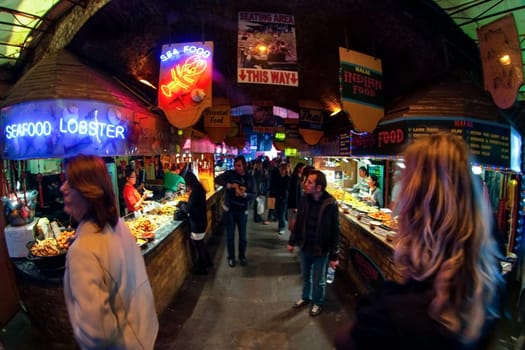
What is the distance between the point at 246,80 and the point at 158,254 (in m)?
3.19

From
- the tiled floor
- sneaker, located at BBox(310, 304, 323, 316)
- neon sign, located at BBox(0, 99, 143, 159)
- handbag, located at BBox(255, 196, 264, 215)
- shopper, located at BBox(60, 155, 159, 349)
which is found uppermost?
neon sign, located at BBox(0, 99, 143, 159)

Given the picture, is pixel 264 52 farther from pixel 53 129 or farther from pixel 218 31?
pixel 53 129

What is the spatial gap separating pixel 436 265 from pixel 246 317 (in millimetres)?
3824

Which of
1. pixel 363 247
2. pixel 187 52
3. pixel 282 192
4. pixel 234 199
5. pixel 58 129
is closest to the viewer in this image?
pixel 58 129

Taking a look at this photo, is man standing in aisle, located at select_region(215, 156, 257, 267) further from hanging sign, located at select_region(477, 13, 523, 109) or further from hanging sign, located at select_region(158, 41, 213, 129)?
hanging sign, located at select_region(477, 13, 523, 109)

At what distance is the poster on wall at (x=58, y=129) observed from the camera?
3.38 meters

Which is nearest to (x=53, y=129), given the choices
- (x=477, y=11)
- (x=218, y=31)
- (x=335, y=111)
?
(x=218, y=31)

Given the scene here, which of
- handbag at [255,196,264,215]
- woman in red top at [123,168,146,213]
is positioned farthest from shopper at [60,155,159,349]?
handbag at [255,196,264,215]

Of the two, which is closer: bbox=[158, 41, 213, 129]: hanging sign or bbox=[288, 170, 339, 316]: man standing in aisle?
bbox=[288, 170, 339, 316]: man standing in aisle

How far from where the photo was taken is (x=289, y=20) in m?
4.45

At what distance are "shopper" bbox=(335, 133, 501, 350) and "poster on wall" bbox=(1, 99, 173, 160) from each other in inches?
156

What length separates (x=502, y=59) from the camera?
3.34m

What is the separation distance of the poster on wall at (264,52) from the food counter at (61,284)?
312 cm

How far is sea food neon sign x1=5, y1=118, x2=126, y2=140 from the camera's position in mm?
3381
